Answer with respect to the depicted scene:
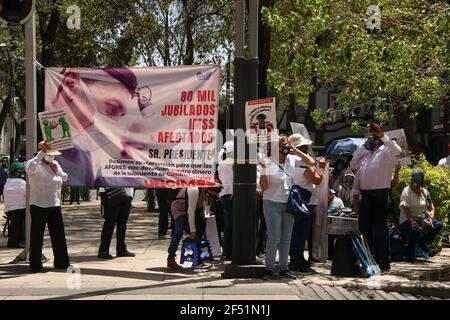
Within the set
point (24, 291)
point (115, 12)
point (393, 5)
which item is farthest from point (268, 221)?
point (115, 12)

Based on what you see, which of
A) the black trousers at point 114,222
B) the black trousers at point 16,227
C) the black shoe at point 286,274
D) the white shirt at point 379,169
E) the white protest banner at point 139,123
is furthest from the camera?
the black trousers at point 16,227

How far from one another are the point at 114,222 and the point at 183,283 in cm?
284

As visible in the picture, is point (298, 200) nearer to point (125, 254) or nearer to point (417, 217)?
point (417, 217)

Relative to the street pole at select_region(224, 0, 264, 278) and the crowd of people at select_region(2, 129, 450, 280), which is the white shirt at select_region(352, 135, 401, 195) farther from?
the street pole at select_region(224, 0, 264, 278)

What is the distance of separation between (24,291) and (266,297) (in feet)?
9.07

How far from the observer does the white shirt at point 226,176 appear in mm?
11414

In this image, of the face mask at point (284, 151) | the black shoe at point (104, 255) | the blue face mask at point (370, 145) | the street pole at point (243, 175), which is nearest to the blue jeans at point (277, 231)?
the street pole at point (243, 175)

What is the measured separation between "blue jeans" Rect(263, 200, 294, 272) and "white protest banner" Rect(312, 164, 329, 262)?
4.26 ft

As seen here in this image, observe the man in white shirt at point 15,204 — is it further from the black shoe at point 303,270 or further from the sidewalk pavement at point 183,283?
the black shoe at point 303,270

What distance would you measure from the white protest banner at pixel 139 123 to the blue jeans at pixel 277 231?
4.07ft

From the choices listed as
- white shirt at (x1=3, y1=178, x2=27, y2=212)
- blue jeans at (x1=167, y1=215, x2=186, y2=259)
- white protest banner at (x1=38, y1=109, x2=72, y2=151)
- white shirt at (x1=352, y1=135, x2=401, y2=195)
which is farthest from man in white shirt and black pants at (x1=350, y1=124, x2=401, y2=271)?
white shirt at (x1=3, y1=178, x2=27, y2=212)

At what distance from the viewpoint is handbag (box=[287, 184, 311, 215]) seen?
368 inches

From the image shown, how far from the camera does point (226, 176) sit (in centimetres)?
1151
